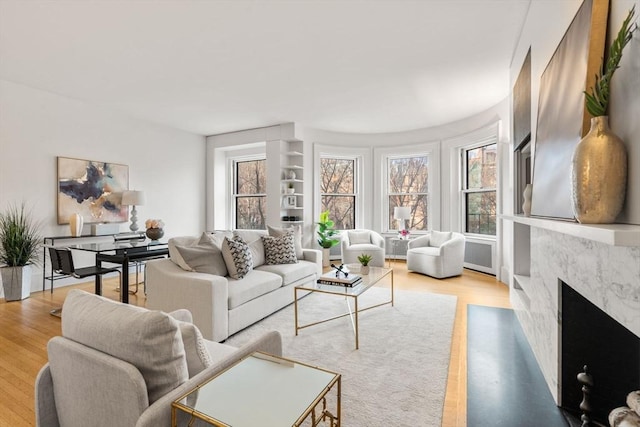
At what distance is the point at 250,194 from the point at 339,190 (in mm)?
1958

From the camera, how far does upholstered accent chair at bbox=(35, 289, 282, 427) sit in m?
1.01

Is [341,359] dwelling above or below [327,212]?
below

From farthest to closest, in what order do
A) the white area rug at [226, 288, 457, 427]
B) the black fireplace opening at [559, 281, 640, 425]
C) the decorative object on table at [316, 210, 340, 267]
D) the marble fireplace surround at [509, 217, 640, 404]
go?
the decorative object on table at [316, 210, 340, 267] < the white area rug at [226, 288, 457, 427] < the black fireplace opening at [559, 281, 640, 425] < the marble fireplace surround at [509, 217, 640, 404]

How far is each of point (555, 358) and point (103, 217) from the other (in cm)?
573

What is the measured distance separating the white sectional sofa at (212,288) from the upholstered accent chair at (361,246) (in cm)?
222

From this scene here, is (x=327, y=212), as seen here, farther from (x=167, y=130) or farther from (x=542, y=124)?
(x=542, y=124)

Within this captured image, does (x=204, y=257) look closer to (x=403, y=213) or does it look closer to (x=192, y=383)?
(x=192, y=383)

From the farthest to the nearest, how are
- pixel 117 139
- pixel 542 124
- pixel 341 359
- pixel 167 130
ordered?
1. pixel 167 130
2. pixel 117 139
3. pixel 341 359
4. pixel 542 124

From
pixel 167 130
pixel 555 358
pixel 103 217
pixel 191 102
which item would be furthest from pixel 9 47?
pixel 555 358

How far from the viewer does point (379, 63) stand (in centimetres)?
353

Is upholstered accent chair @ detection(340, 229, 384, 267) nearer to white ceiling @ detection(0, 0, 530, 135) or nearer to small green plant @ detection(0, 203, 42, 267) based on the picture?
white ceiling @ detection(0, 0, 530, 135)

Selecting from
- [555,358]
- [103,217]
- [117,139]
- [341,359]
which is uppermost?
[117,139]

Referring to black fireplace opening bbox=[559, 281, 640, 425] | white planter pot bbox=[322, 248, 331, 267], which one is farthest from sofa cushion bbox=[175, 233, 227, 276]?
white planter pot bbox=[322, 248, 331, 267]

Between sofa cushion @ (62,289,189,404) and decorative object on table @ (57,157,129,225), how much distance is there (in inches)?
174
